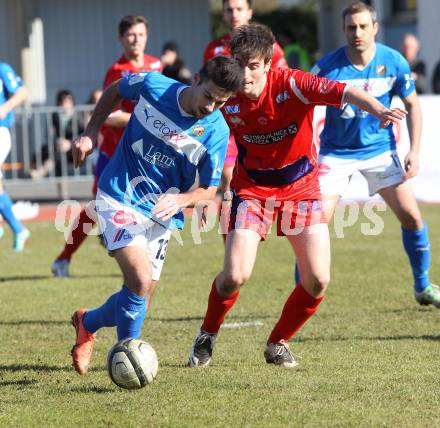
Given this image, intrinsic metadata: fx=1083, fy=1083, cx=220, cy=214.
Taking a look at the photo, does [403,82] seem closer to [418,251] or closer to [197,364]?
[418,251]

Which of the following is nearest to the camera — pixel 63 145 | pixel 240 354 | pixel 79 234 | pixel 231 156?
pixel 240 354

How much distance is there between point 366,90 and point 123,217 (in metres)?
2.58

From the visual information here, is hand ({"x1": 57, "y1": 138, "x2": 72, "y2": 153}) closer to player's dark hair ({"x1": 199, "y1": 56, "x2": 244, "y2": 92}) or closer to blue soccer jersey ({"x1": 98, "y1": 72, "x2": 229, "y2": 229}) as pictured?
blue soccer jersey ({"x1": 98, "y1": 72, "x2": 229, "y2": 229})

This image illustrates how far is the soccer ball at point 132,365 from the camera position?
5141 millimetres

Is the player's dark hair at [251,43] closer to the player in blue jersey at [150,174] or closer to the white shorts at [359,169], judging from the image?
the player in blue jersey at [150,174]

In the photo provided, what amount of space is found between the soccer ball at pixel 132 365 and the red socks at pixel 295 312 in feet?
3.15

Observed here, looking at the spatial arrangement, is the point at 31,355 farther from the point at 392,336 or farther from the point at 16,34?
the point at 16,34

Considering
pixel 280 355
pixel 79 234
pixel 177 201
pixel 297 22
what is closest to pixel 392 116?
pixel 177 201

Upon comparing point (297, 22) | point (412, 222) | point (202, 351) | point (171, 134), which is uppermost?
point (171, 134)

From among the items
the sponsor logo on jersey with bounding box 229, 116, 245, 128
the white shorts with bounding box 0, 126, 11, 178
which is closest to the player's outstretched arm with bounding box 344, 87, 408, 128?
the sponsor logo on jersey with bounding box 229, 116, 245, 128

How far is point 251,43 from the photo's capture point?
17.9 ft

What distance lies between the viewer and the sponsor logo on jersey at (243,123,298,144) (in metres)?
5.82

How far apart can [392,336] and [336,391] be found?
1.51 meters

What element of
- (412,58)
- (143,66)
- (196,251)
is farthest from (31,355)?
(412,58)
